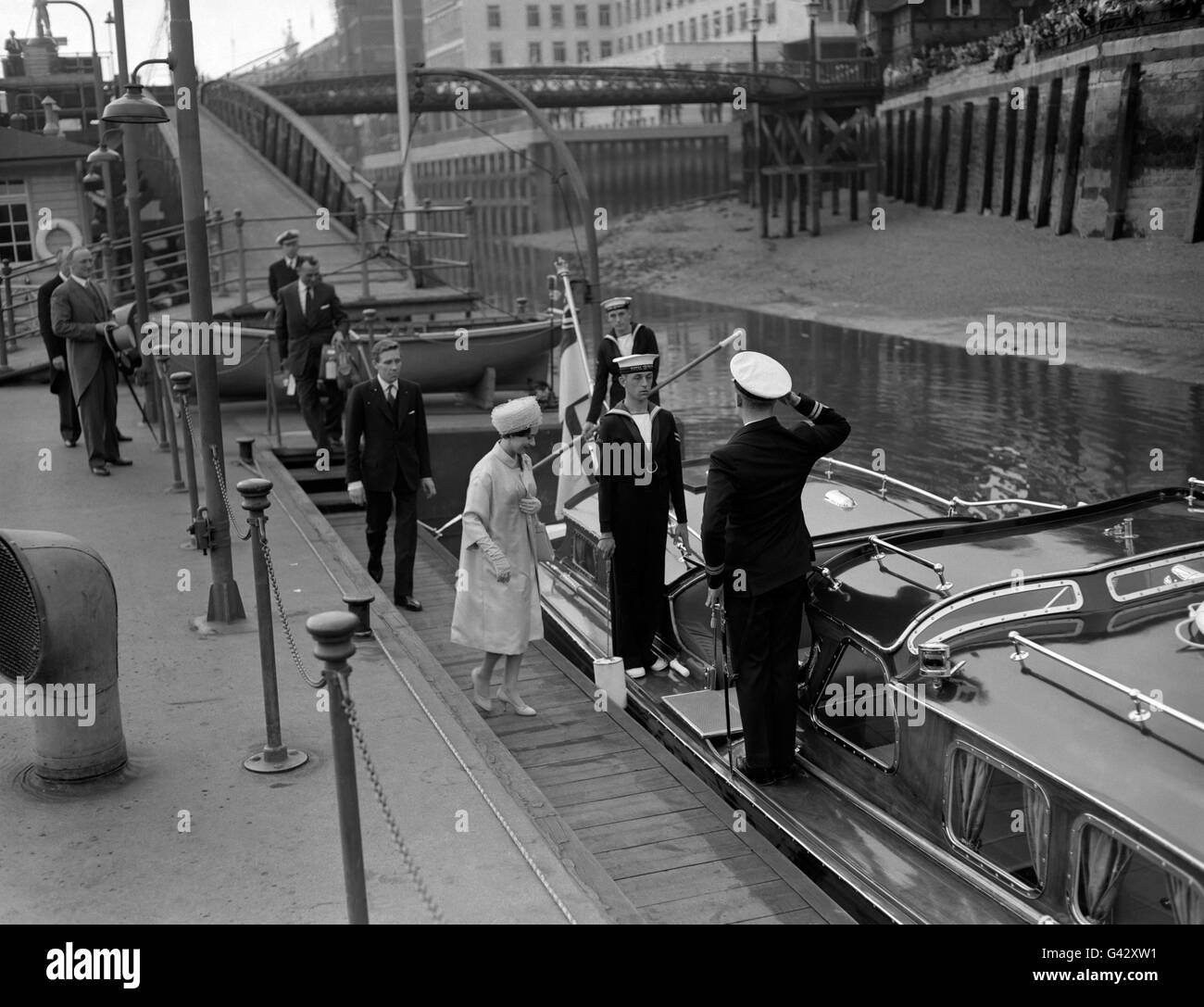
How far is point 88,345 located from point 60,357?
1044 mm

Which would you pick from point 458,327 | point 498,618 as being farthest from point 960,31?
point 498,618

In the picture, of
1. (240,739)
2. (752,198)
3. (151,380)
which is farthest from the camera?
(752,198)

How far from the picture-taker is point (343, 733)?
4469 millimetres

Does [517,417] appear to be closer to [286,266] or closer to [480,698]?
[480,698]

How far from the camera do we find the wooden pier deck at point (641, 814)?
591cm

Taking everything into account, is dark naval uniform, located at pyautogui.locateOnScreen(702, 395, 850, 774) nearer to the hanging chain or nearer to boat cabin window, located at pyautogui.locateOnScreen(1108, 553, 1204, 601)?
boat cabin window, located at pyautogui.locateOnScreen(1108, 553, 1204, 601)

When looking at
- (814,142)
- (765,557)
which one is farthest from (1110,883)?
(814,142)

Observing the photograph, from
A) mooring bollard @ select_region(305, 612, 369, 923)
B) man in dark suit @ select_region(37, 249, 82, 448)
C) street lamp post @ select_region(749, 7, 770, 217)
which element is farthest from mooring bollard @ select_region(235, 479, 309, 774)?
street lamp post @ select_region(749, 7, 770, 217)

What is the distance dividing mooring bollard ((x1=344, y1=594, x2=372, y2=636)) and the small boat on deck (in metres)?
1.83

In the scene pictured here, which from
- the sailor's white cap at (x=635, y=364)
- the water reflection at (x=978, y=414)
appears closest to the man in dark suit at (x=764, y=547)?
the sailor's white cap at (x=635, y=364)

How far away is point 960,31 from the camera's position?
56656 millimetres

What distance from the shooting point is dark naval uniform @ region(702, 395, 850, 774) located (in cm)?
660
